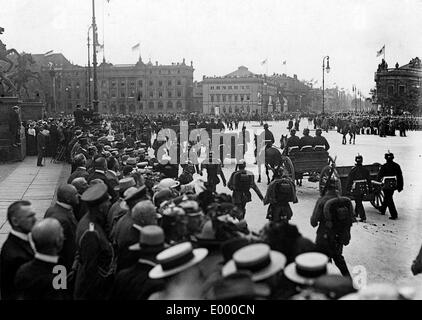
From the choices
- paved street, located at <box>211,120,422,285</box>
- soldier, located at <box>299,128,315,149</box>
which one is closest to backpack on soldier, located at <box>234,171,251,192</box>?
paved street, located at <box>211,120,422,285</box>

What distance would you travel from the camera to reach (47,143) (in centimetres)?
2570

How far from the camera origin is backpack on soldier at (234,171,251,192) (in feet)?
36.0

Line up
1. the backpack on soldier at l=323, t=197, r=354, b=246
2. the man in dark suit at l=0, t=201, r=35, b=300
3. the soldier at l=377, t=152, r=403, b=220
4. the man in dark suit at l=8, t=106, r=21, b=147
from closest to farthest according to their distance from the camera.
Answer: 1. the man in dark suit at l=0, t=201, r=35, b=300
2. the backpack on soldier at l=323, t=197, r=354, b=246
3. the soldier at l=377, t=152, r=403, b=220
4. the man in dark suit at l=8, t=106, r=21, b=147

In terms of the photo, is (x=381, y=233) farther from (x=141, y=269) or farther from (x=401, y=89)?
(x=401, y=89)

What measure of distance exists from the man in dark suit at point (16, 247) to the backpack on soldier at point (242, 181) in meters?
6.19

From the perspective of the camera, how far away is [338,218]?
7.86m

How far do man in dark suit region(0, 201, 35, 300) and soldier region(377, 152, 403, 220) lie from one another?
904 cm

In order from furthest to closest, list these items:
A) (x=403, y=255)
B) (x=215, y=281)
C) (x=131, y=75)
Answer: (x=131, y=75)
(x=403, y=255)
(x=215, y=281)

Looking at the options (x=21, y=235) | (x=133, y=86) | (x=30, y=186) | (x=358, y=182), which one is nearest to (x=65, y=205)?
(x=21, y=235)

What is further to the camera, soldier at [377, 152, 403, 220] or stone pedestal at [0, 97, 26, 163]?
stone pedestal at [0, 97, 26, 163]

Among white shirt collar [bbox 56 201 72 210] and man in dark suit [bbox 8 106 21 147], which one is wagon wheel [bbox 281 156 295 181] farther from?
man in dark suit [bbox 8 106 21 147]
